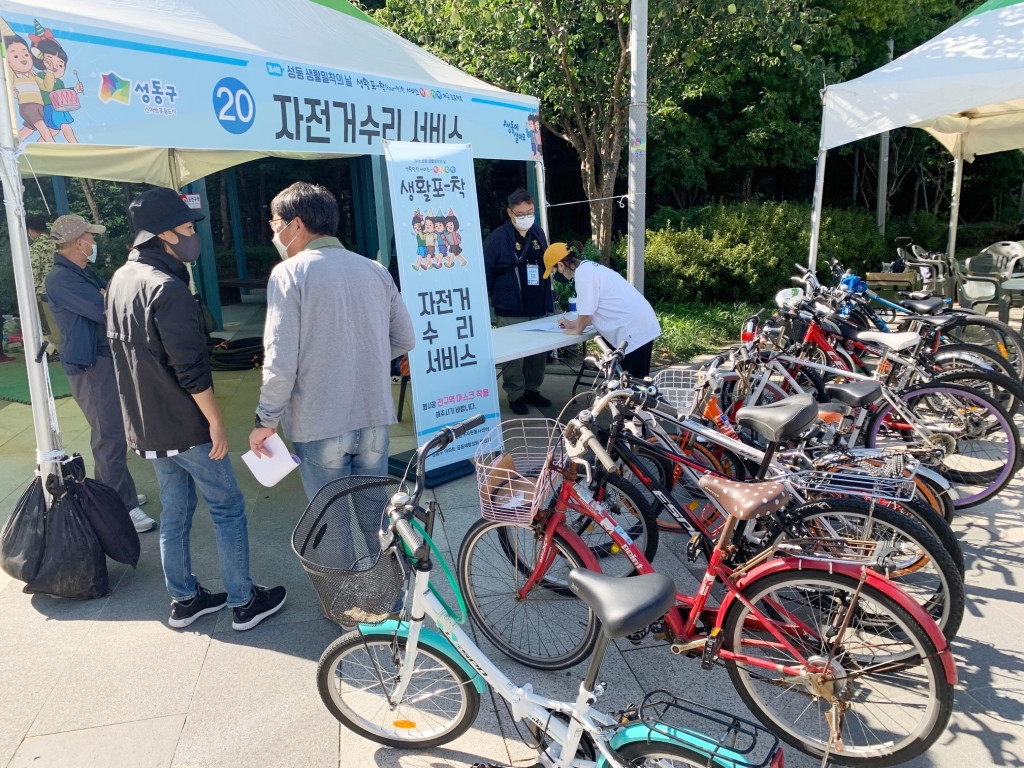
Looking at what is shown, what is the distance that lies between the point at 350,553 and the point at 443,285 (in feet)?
8.45

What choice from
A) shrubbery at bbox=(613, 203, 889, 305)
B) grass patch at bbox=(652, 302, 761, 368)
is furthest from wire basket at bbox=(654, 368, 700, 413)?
shrubbery at bbox=(613, 203, 889, 305)

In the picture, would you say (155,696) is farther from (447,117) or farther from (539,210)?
(539,210)

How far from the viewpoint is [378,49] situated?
18.5 ft

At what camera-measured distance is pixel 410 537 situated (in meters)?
2.24

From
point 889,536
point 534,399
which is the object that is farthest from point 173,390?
point 534,399

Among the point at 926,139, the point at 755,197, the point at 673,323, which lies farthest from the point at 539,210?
the point at 926,139

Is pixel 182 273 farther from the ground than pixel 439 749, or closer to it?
farther from the ground

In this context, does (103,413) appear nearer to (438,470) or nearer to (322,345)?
(322,345)

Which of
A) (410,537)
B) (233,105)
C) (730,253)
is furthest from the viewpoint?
(730,253)

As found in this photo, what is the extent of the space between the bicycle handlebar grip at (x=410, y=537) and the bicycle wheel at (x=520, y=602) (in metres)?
0.70

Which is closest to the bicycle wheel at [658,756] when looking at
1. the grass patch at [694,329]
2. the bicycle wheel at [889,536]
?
the bicycle wheel at [889,536]

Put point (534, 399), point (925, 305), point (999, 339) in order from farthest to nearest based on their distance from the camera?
1. point (534, 399)
2. point (999, 339)
3. point (925, 305)

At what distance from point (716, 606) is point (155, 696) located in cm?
222

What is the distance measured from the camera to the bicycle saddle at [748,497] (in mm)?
2449
